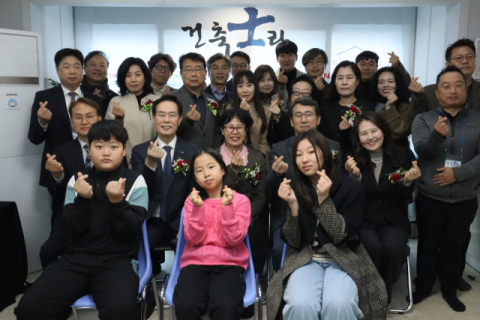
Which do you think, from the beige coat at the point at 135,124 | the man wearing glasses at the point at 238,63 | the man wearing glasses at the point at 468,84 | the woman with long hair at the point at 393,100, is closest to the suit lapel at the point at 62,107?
the beige coat at the point at 135,124

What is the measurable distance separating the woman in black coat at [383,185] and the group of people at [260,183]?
1cm

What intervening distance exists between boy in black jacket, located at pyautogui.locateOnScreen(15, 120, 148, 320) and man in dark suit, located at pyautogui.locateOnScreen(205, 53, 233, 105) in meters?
1.67

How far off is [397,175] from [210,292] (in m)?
1.59

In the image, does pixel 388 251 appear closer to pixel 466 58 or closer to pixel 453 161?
pixel 453 161

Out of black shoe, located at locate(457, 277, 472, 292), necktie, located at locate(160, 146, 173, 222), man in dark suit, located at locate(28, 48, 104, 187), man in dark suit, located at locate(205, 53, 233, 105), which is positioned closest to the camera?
necktie, located at locate(160, 146, 173, 222)

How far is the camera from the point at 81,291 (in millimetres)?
2385

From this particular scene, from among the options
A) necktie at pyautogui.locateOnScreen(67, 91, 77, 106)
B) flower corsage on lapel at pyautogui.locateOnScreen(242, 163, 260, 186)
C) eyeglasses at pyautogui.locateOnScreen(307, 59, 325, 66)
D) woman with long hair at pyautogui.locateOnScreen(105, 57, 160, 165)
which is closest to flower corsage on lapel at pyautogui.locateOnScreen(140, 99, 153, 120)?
woman with long hair at pyautogui.locateOnScreen(105, 57, 160, 165)

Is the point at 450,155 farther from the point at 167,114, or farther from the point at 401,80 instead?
the point at 167,114

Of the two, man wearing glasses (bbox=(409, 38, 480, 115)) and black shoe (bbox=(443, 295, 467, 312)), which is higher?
man wearing glasses (bbox=(409, 38, 480, 115))

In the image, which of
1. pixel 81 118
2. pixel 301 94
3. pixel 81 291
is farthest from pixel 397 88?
pixel 81 291

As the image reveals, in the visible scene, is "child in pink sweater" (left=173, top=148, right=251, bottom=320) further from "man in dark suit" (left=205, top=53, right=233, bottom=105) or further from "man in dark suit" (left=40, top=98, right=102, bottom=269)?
"man in dark suit" (left=205, top=53, right=233, bottom=105)

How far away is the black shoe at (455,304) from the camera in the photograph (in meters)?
3.10

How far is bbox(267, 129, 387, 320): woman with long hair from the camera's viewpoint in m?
2.31

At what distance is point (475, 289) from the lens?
345cm
